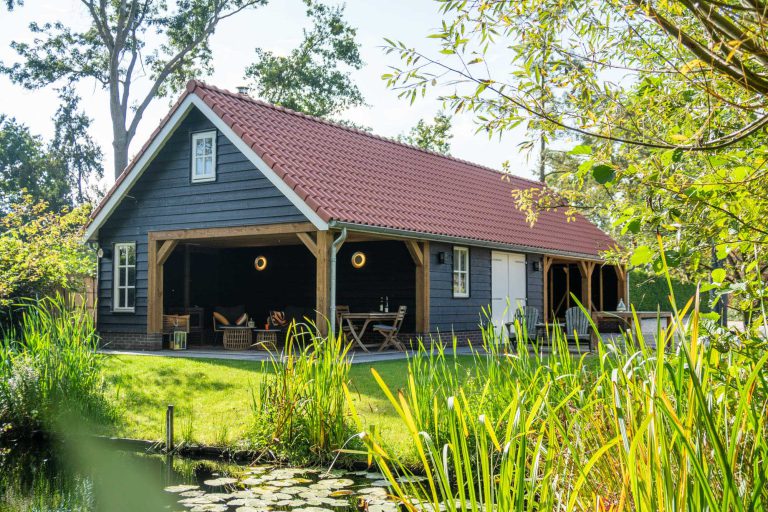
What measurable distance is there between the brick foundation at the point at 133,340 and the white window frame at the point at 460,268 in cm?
568

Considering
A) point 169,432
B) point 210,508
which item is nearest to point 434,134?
point 169,432

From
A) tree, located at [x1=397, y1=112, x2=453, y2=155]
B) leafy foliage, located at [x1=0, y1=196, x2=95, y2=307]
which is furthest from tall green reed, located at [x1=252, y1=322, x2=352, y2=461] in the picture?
tree, located at [x1=397, y1=112, x2=453, y2=155]

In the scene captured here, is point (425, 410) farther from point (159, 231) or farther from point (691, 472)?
point (159, 231)

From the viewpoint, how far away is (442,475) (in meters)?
2.60

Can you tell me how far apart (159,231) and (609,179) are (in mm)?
13203

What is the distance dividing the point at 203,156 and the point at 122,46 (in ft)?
45.1

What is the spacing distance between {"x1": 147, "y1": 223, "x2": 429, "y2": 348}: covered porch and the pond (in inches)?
244

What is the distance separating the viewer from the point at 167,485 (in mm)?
5934

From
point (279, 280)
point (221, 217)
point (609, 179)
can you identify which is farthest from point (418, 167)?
point (609, 179)

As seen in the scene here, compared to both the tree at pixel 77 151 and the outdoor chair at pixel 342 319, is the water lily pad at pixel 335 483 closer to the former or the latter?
the outdoor chair at pixel 342 319

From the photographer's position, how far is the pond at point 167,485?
5.33m

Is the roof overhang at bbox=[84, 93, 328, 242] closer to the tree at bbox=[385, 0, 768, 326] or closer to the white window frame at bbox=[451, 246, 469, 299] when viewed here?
the white window frame at bbox=[451, 246, 469, 299]

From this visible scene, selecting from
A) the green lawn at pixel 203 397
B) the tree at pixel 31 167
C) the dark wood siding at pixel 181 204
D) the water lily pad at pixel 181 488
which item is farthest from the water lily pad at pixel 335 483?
the tree at pixel 31 167

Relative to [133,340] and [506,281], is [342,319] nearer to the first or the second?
[133,340]
